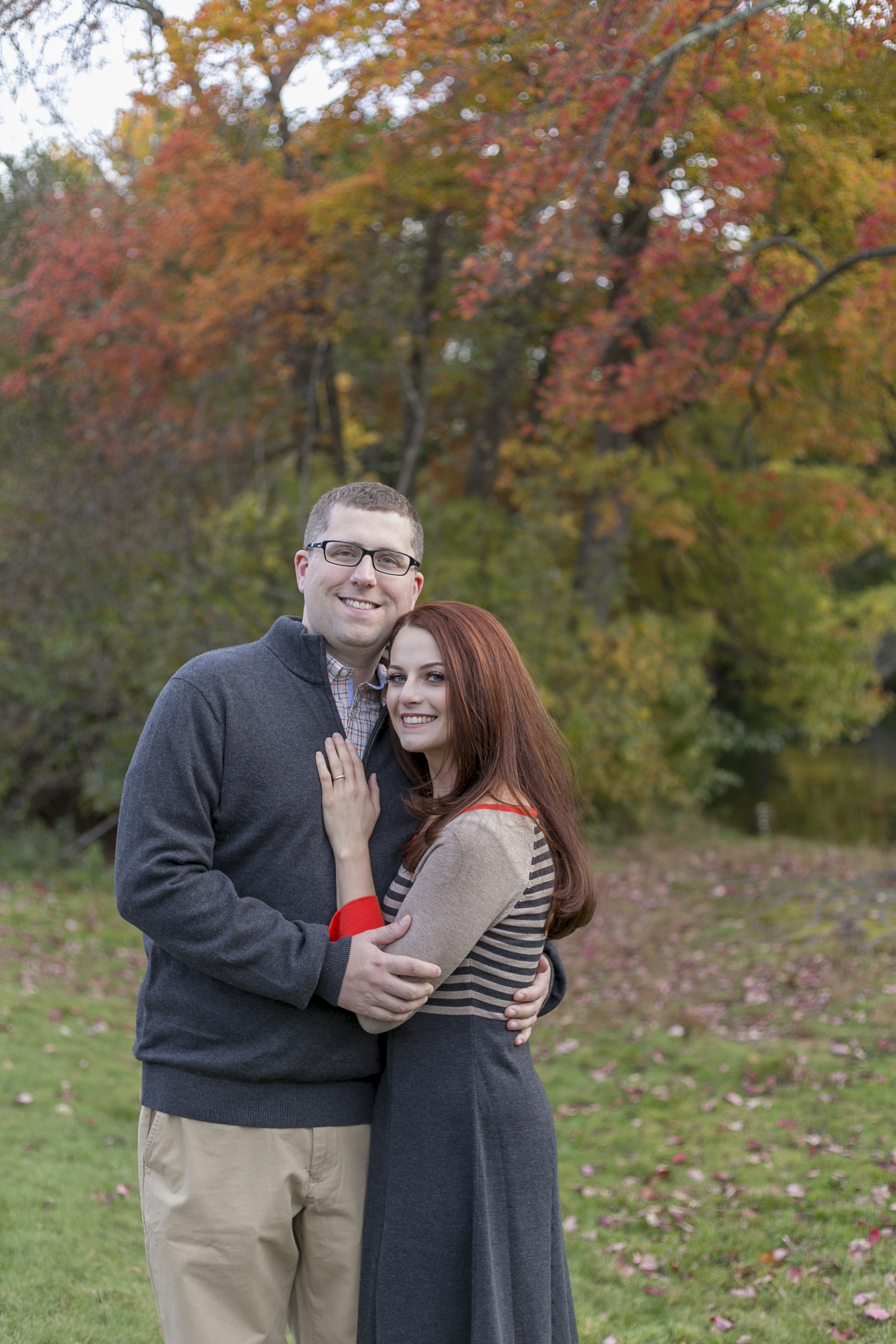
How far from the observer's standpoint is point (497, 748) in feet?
8.05

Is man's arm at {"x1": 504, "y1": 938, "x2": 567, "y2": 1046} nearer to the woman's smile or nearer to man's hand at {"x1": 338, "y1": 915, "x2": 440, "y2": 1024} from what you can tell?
man's hand at {"x1": 338, "y1": 915, "x2": 440, "y2": 1024}

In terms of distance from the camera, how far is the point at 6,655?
37.7 feet

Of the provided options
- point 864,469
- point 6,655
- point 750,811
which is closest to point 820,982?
point 6,655

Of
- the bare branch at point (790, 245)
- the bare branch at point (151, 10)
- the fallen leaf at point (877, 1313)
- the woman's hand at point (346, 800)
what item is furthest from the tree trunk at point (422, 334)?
the woman's hand at point (346, 800)

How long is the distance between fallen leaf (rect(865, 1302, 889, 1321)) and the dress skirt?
6.80ft

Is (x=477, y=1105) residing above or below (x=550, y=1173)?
above

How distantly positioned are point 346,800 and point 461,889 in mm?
333

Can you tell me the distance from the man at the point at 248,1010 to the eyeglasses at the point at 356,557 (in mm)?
296

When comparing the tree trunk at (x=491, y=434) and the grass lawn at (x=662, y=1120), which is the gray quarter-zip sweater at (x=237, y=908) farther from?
the tree trunk at (x=491, y=434)

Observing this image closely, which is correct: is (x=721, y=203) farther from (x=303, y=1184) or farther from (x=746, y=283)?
(x=303, y=1184)

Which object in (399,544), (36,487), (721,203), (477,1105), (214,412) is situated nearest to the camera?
(477,1105)

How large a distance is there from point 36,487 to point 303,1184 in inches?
401

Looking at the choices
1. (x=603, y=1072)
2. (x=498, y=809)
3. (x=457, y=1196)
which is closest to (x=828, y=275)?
(x=603, y=1072)

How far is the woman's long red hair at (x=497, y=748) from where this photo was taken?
7.99 ft
